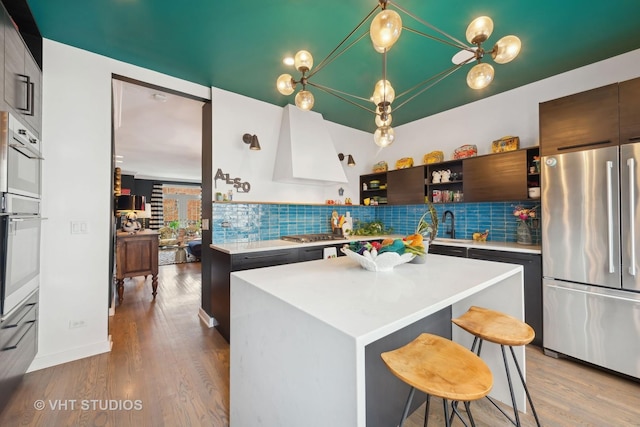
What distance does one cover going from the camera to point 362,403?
69 centimetres

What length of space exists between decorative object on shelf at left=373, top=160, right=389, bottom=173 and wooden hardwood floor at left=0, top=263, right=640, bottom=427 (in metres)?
2.85

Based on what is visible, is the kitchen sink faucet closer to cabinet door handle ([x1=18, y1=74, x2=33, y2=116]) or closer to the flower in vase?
the flower in vase

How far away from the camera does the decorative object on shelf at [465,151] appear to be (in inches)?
128

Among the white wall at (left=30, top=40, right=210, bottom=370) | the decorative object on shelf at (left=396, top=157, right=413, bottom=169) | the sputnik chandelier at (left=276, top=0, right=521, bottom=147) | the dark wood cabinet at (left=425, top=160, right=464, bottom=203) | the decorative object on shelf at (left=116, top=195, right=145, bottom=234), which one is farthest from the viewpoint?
the decorative object on shelf at (left=116, top=195, right=145, bottom=234)

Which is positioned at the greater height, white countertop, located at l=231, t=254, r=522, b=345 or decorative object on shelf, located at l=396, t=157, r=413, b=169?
decorative object on shelf, located at l=396, t=157, r=413, b=169

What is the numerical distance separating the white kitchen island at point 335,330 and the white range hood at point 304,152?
183cm

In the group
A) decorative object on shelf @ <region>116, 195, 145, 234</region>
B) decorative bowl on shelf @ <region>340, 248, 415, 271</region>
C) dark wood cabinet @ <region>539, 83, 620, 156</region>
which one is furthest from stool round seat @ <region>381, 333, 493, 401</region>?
decorative object on shelf @ <region>116, 195, 145, 234</region>

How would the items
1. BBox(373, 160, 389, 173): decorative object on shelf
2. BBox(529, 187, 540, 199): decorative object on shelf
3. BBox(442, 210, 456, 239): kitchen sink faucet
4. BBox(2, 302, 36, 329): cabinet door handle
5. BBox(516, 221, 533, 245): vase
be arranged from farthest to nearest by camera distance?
1. BBox(373, 160, 389, 173): decorative object on shelf
2. BBox(442, 210, 456, 239): kitchen sink faucet
3. BBox(516, 221, 533, 245): vase
4. BBox(529, 187, 540, 199): decorative object on shelf
5. BBox(2, 302, 36, 329): cabinet door handle

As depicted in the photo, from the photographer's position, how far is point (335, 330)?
0.73 m

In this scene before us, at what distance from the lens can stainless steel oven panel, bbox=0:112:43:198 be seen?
4.63ft

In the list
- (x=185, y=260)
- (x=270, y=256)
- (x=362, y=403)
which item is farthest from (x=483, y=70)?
(x=185, y=260)

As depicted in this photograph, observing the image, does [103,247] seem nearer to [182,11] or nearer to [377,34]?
[182,11]

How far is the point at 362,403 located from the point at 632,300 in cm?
241

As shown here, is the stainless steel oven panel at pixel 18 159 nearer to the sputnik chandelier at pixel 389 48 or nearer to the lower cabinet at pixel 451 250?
the sputnik chandelier at pixel 389 48
